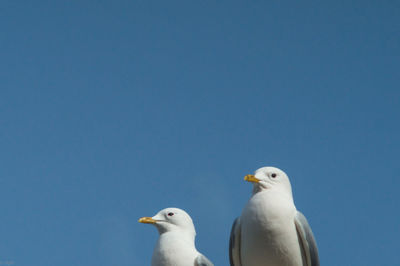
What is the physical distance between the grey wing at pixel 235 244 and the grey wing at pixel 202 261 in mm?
867

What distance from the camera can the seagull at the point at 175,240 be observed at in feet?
32.3

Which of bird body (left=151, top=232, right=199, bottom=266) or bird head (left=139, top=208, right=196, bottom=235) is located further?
bird head (left=139, top=208, right=196, bottom=235)

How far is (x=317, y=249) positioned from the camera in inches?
345

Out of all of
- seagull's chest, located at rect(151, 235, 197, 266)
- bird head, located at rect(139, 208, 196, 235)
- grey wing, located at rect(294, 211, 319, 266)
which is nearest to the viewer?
grey wing, located at rect(294, 211, 319, 266)

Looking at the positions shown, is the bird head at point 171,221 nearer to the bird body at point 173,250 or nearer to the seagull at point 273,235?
the bird body at point 173,250

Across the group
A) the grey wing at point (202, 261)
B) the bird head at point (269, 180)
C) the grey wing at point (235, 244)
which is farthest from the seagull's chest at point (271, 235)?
the grey wing at point (202, 261)

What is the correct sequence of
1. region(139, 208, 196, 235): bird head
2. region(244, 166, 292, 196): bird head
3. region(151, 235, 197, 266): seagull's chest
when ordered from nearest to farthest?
region(244, 166, 292, 196): bird head < region(151, 235, 197, 266): seagull's chest < region(139, 208, 196, 235): bird head

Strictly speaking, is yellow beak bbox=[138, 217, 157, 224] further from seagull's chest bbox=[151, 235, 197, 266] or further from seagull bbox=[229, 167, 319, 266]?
seagull bbox=[229, 167, 319, 266]

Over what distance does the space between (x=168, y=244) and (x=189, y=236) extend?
537 mm

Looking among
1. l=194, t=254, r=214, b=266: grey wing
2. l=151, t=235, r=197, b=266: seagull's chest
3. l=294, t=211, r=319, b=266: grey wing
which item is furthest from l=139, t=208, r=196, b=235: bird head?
l=294, t=211, r=319, b=266: grey wing

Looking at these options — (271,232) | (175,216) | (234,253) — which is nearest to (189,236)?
(175,216)

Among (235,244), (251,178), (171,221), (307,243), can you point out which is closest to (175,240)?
(171,221)

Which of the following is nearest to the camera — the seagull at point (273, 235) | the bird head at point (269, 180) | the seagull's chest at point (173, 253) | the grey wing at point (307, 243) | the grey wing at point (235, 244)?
the seagull at point (273, 235)

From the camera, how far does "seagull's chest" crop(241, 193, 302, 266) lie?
28.1 feet
